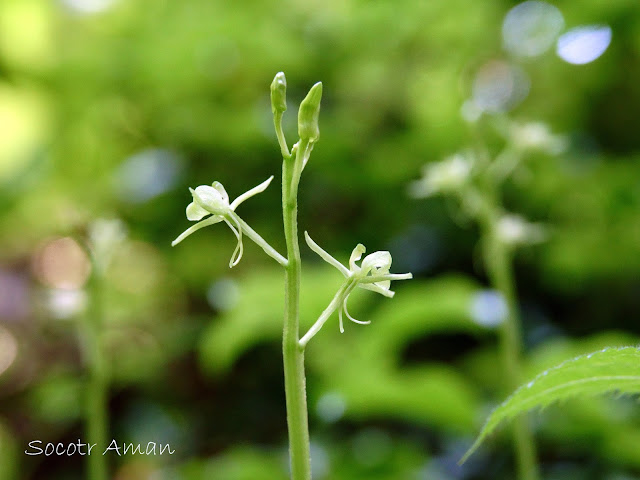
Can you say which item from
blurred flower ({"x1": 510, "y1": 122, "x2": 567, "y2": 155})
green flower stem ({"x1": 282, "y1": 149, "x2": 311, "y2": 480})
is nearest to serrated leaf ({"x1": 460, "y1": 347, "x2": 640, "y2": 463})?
green flower stem ({"x1": 282, "y1": 149, "x2": 311, "y2": 480})

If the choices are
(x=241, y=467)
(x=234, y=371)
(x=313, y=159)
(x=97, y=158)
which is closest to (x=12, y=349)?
(x=97, y=158)

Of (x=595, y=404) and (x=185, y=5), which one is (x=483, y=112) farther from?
(x=185, y=5)

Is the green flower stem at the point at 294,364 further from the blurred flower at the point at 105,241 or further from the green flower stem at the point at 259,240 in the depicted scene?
the blurred flower at the point at 105,241

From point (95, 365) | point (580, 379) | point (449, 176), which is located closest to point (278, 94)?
point (580, 379)

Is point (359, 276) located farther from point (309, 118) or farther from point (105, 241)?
point (105, 241)

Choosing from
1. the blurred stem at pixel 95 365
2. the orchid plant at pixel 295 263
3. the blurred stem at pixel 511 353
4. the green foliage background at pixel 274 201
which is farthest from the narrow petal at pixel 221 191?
the green foliage background at pixel 274 201

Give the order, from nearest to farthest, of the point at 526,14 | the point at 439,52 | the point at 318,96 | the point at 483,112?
the point at 318,96
the point at 483,112
the point at 526,14
the point at 439,52
